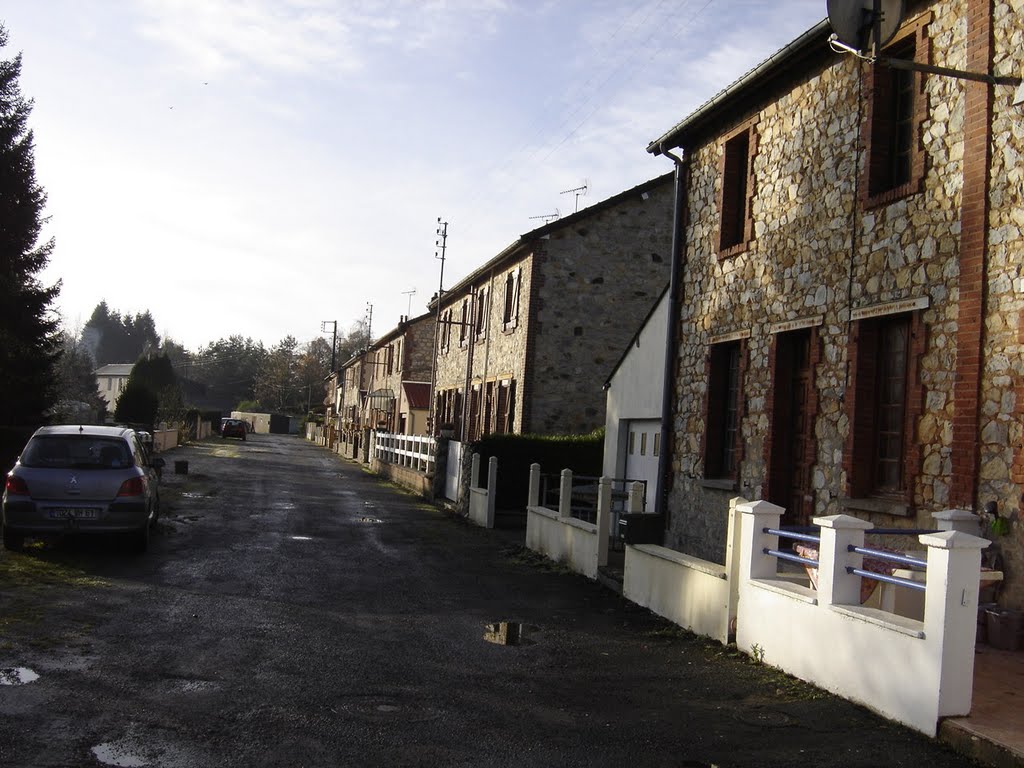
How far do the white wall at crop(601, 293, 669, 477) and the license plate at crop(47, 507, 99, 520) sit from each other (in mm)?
8453

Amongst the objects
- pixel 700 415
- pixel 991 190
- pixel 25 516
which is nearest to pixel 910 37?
pixel 991 190

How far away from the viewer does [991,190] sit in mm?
8328

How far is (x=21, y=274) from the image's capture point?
27.9 m

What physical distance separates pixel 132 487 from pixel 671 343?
803 centimetres

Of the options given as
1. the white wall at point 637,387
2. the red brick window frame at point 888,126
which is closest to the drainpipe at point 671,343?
Answer: the white wall at point 637,387

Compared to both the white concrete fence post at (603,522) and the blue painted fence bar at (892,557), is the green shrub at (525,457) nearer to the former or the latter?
the white concrete fence post at (603,522)

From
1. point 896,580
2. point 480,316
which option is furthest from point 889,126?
point 480,316

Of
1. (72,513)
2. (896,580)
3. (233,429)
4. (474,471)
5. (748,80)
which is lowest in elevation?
(233,429)

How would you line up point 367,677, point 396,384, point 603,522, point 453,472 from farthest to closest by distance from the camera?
point 396,384, point 453,472, point 603,522, point 367,677

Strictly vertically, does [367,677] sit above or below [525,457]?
below

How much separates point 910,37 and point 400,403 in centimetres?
3785

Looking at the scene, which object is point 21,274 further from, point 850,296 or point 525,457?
point 850,296

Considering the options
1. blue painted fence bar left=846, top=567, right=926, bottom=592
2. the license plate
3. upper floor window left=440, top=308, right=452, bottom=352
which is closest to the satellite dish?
blue painted fence bar left=846, top=567, right=926, bottom=592

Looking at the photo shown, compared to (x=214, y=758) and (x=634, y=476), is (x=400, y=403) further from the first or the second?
(x=214, y=758)
